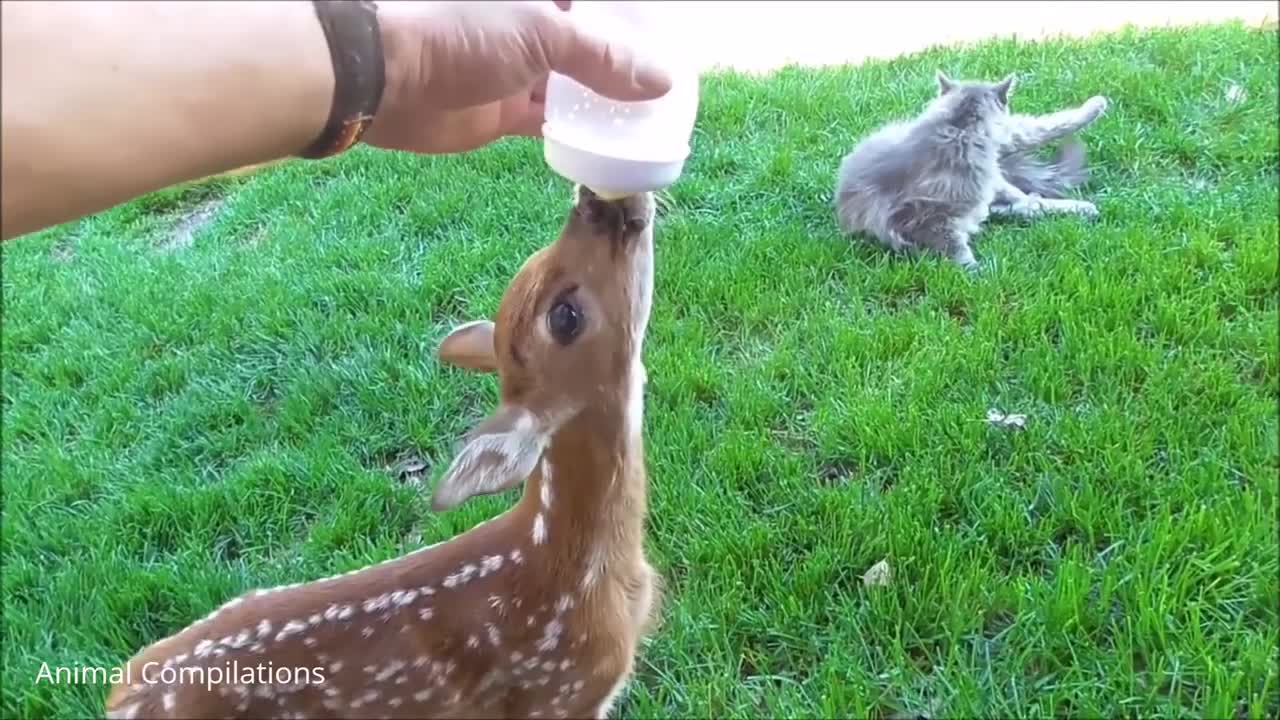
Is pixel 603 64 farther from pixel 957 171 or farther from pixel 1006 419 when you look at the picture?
pixel 957 171

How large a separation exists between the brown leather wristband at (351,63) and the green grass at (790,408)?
1260 millimetres

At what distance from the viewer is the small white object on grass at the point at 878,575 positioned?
2.51m

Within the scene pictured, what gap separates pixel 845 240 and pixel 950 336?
2.09ft

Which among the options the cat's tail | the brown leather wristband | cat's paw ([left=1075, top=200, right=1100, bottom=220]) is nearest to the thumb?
the brown leather wristband

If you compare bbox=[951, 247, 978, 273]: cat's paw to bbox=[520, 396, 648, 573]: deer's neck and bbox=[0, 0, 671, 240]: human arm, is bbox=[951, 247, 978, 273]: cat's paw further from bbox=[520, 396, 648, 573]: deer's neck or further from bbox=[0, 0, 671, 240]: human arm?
bbox=[0, 0, 671, 240]: human arm

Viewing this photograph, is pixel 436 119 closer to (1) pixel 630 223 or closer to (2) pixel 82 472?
(1) pixel 630 223

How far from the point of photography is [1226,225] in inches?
134

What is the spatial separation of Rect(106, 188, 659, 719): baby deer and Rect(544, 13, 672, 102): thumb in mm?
284

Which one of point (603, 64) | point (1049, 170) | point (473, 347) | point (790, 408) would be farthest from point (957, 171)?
point (603, 64)

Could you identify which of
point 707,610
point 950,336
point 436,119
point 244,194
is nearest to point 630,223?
point 436,119

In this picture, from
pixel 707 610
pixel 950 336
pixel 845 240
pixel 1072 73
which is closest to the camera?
pixel 707 610

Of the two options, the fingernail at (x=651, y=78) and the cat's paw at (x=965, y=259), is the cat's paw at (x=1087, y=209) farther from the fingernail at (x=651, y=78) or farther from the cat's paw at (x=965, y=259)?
the fingernail at (x=651, y=78)

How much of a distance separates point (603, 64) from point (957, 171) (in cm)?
251

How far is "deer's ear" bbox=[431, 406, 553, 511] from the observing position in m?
1.68
